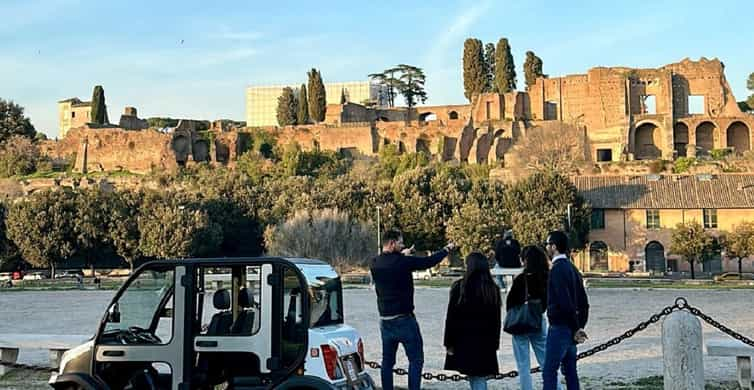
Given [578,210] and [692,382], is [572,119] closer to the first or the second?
[578,210]

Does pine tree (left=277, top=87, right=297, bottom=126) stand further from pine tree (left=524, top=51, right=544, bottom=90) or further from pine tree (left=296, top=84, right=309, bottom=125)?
pine tree (left=524, top=51, right=544, bottom=90)

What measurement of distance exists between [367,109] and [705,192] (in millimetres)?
41317

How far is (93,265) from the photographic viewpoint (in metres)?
55.2

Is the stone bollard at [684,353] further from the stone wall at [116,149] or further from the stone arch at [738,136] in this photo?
the stone wall at [116,149]

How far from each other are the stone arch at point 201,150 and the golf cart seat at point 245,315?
78.4 m

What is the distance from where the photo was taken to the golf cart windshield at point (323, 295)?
8648mm

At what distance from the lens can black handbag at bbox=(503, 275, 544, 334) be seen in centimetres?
980

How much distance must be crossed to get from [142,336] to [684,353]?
16.9ft

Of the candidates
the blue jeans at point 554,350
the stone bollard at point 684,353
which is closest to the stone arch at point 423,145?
the blue jeans at point 554,350

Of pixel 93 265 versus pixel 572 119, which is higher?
pixel 572 119

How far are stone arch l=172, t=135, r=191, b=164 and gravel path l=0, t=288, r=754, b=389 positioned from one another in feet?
168

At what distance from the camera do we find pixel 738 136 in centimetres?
7594

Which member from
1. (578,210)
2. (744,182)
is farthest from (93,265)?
(744,182)

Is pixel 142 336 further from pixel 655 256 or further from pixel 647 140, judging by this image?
pixel 647 140
